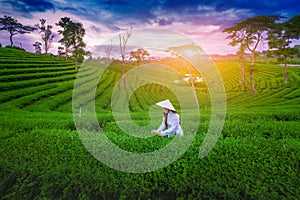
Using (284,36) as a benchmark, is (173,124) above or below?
→ below

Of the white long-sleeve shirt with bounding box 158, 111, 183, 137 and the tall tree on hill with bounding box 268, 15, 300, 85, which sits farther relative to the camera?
the tall tree on hill with bounding box 268, 15, 300, 85

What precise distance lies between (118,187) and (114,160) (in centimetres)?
54

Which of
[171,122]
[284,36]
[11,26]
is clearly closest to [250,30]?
[284,36]

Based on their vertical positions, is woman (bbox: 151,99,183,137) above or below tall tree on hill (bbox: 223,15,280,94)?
below

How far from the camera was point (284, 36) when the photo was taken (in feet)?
75.0

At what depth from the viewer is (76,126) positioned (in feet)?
20.7

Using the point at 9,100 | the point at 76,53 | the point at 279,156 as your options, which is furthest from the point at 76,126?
the point at 76,53

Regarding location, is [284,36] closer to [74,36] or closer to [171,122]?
[171,122]

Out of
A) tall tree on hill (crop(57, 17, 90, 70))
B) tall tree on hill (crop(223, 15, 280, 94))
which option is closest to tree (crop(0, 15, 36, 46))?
tall tree on hill (crop(57, 17, 90, 70))

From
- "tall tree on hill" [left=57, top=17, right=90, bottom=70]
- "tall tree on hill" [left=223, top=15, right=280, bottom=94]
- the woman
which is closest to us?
the woman

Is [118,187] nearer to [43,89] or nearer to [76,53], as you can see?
[43,89]

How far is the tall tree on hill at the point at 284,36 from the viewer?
846 inches

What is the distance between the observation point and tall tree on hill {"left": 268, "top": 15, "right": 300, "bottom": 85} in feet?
70.5

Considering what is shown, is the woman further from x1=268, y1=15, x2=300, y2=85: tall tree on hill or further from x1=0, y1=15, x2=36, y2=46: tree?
x1=0, y1=15, x2=36, y2=46: tree
